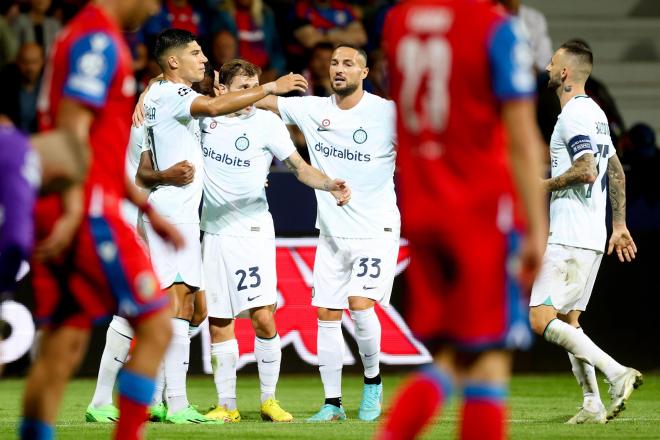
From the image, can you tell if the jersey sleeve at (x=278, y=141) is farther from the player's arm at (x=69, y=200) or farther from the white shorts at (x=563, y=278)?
the player's arm at (x=69, y=200)

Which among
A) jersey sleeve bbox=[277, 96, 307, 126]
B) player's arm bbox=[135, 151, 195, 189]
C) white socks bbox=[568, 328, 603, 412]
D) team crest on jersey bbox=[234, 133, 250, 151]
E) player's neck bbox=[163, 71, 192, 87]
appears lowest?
white socks bbox=[568, 328, 603, 412]

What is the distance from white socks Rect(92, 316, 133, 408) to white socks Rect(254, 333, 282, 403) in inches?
36.0

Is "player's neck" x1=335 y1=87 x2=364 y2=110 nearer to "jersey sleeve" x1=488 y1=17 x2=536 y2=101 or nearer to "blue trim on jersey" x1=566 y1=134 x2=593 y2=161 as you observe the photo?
"blue trim on jersey" x1=566 y1=134 x2=593 y2=161

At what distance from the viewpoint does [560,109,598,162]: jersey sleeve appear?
27.0 feet

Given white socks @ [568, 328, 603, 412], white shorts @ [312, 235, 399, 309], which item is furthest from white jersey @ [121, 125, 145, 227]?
white socks @ [568, 328, 603, 412]

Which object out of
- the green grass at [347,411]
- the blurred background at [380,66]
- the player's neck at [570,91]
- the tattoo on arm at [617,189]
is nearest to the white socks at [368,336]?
the green grass at [347,411]

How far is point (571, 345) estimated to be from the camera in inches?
324

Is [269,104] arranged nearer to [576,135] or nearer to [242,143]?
[242,143]

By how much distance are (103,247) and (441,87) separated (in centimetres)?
145

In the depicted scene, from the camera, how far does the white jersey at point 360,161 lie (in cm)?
892

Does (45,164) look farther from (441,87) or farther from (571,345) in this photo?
(571,345)

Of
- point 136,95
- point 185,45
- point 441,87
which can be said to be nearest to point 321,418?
point 185,45

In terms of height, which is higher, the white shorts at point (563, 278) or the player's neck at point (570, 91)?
the player's neck at point (570, 91)

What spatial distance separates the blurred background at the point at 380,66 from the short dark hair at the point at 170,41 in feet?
10.3
